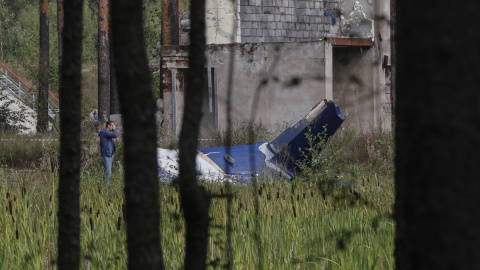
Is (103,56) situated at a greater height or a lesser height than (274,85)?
greater

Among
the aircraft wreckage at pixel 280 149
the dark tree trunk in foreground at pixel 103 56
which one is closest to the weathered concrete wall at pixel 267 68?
the dark tree trunk in foreground at pixel 103 56

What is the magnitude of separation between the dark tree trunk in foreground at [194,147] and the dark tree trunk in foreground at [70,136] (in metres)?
0.27

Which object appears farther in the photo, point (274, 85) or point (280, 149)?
point (274, 85)

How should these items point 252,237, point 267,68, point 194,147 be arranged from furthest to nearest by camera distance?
point 267,68, point 252,237, point 194,147

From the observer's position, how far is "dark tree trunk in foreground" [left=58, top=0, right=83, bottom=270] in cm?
149

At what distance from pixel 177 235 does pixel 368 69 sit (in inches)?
631

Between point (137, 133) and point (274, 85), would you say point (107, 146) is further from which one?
point (137, 133)
